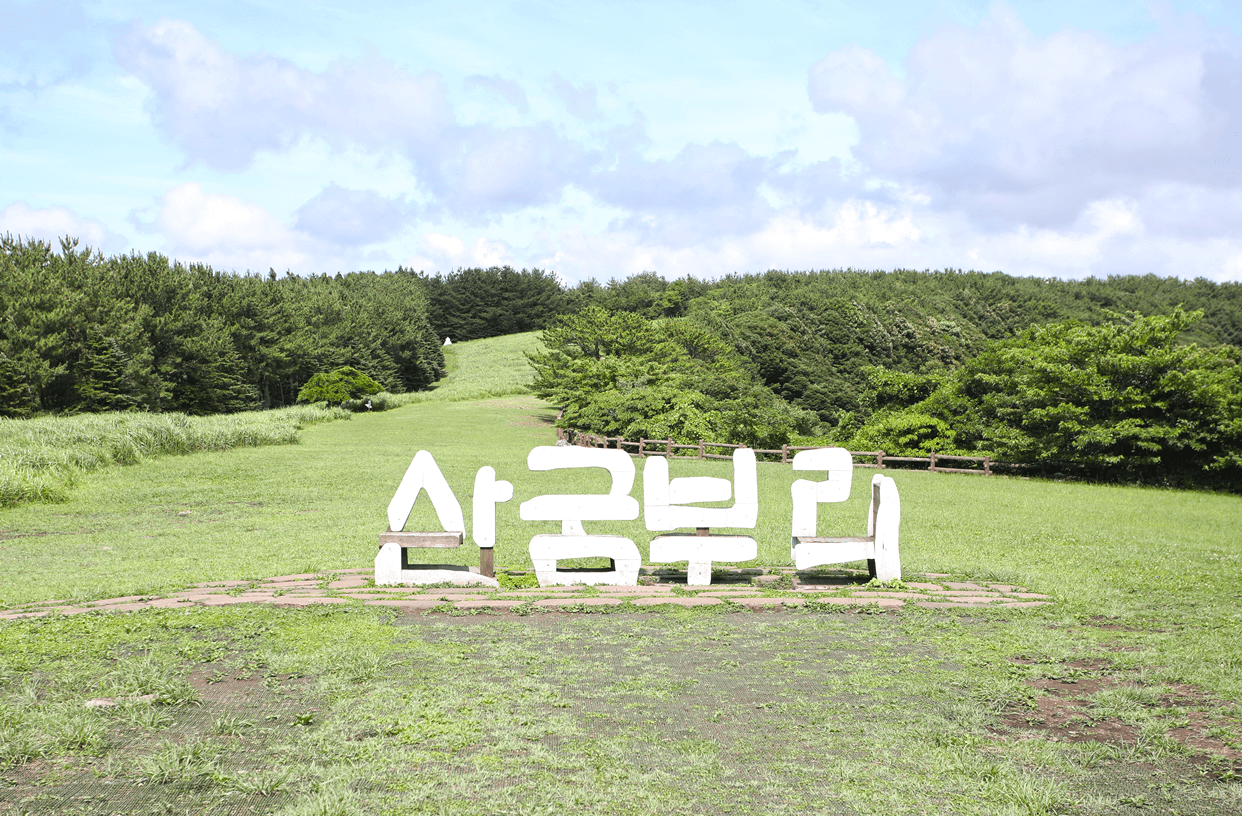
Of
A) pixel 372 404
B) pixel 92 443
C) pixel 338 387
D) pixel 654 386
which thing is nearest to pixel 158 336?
pixel 338 387

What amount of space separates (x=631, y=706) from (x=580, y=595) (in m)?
3.00

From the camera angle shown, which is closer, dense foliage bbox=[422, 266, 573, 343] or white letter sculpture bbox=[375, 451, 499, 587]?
white letter sculpture bbox=[375, 451, 499, 587]

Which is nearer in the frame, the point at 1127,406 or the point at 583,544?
the point at 583,544

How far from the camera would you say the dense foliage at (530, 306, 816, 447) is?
33406 mm

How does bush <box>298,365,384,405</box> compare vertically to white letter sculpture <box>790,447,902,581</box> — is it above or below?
above

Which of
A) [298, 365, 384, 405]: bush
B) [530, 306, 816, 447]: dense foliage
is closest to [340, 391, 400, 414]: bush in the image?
[298, 365, 384, 405]: bush

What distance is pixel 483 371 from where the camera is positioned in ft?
255

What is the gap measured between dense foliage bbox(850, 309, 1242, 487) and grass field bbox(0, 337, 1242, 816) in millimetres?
15900

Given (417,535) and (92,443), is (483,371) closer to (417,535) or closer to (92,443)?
(92,443)

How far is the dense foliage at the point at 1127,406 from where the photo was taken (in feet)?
75.4

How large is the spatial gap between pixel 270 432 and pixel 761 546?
87.3 ft

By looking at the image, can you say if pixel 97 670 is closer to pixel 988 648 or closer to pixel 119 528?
pixel 988 648

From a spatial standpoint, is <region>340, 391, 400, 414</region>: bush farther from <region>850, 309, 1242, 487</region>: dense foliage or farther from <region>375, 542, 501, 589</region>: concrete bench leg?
<region>375, 542, 501, 589</region>: concrete bench leg

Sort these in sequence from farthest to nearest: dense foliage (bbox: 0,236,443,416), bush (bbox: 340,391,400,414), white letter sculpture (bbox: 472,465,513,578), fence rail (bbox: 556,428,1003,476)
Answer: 1. bush (bbox: 340,391,400,414)
2. dense foliage (bbox: 0,236,443,416)
3. fence rail (bbox: 556,428,1003,476)
4. white letter sculpture (bbox: 472,465,513,578)
